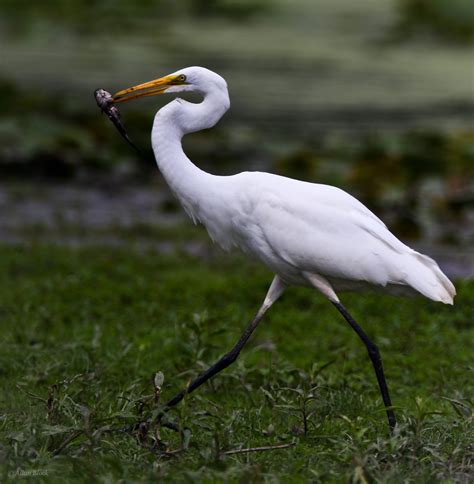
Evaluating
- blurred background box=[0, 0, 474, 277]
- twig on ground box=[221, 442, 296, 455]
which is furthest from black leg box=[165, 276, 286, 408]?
blurred background box=[0, 0, 474, 277]

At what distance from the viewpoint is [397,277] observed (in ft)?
14.4

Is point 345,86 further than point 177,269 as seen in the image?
Yes

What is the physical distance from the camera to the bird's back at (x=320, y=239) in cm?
435

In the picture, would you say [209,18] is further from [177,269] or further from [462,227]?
[177,269]

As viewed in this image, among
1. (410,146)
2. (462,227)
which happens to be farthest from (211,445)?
(410,146)

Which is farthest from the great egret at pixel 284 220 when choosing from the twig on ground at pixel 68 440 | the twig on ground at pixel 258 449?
the twig on ground at pixel 68 440

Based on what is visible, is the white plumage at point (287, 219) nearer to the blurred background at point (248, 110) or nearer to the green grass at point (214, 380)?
the green grass at point (214, 380)

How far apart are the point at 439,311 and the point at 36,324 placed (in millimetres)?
2408

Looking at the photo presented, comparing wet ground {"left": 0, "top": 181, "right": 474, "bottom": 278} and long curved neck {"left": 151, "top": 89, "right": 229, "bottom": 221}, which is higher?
long curved neck {"left": 151, "top": 89, "right": 229, "bottom": 221}

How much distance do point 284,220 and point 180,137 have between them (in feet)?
1.79

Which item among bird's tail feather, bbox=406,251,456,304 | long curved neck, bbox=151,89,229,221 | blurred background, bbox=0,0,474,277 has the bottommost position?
blurred background, bbox=0,0,474,277

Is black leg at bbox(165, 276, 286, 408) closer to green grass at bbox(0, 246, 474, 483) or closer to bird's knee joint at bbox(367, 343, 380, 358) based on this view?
green grass at bbox(0, 246, 474, 483)

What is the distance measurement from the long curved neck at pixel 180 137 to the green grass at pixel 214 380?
0.76 m

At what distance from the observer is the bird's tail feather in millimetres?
4332
